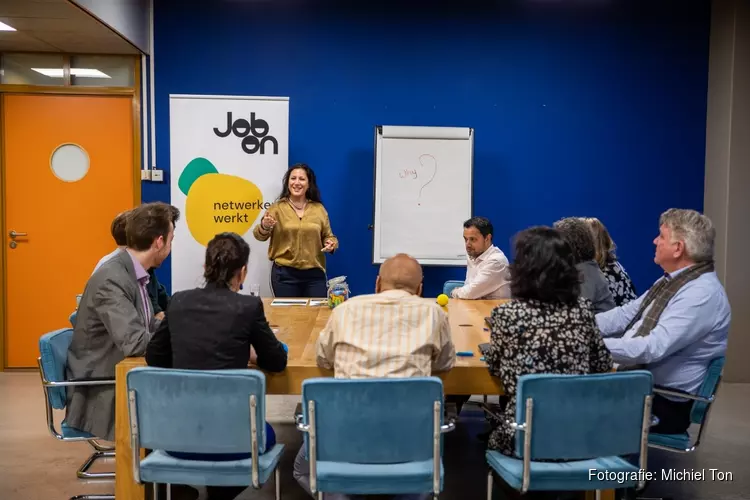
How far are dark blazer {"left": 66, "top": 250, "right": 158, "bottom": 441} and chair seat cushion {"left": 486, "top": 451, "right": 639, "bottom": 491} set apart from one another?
155 centimetres

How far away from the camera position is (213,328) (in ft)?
7.72

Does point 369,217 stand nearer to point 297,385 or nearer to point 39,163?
point 39,163

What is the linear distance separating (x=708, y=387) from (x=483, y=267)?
1.72 meters

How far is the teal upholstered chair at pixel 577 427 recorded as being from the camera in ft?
7.14

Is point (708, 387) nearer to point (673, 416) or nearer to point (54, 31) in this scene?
point (673, 416)

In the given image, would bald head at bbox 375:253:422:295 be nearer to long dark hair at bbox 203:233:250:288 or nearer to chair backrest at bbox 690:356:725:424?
long dark hair at bbox 203:233:250:288

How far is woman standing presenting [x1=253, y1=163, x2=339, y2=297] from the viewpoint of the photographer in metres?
5.06

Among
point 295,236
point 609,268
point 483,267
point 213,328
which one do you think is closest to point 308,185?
point 295,236

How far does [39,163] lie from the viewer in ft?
18.4

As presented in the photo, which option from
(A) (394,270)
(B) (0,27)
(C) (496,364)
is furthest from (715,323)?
(B) (0,27)

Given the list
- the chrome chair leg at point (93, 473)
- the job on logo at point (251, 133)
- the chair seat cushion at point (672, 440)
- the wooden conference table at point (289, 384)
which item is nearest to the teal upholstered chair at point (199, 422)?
the wooden conference table at point (289, 384)

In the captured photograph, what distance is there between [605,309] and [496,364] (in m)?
1.22

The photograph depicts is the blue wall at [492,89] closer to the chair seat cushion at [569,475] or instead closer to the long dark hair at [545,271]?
the long dark hair at [545,271]

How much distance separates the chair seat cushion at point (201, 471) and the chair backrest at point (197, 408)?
62mm
